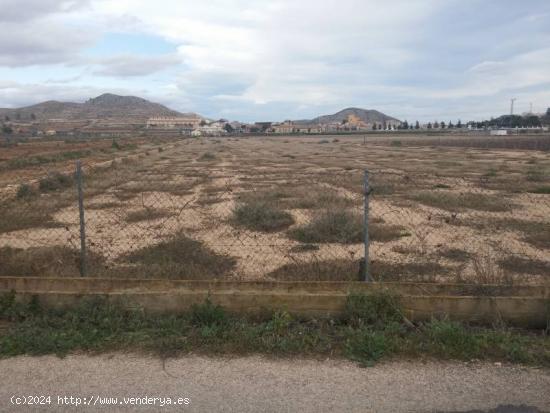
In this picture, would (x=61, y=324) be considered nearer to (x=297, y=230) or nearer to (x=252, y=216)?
(x=297, y=230)

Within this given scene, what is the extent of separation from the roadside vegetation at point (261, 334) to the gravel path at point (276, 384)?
0.61 ft

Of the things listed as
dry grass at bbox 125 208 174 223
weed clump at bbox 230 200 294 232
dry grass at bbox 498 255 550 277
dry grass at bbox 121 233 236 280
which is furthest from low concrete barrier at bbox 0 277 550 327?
dry grass at bbox 125 208 174 223

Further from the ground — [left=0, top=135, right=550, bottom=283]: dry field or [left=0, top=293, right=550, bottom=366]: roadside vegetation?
[left=0, top=293, right=550, bottom=366]: roadside vegetation

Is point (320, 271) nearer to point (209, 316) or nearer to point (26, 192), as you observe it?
point (209, 316)

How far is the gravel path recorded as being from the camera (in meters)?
3.77

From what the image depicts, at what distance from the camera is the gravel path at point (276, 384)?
377cm

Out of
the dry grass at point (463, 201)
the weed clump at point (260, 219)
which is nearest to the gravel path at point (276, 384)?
the weed clump at point (260, 219)

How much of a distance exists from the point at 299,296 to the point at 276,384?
1.62 metres

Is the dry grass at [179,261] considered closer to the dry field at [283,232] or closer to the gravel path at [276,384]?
the dry field at [283,232]

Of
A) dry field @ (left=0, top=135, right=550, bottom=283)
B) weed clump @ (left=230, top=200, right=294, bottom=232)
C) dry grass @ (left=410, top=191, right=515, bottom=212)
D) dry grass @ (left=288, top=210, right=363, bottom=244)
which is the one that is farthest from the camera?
dry grass @ (left=410, top=191, right=515, bottom=212)

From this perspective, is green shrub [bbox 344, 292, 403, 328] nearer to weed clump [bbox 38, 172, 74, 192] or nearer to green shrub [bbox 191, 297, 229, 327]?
green shrub [bbox 191, 297, 229, 327]

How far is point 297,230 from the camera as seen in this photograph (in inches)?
480

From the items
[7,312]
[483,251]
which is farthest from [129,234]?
[483,251]

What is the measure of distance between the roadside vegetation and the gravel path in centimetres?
19
